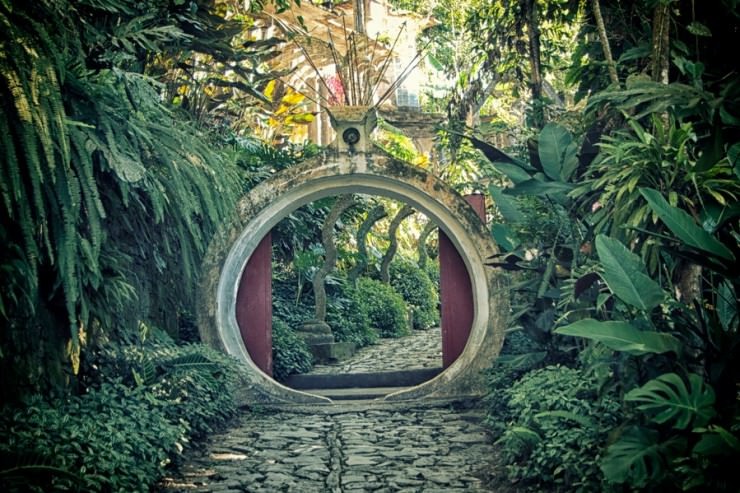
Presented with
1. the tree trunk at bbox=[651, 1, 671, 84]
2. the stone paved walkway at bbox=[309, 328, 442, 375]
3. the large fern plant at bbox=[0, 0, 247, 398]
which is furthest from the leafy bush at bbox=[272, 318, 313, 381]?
the tree trunk at bbox=[651, 1, 671, 84]

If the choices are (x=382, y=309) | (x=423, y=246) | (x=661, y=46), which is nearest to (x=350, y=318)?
(x=382, y=309)

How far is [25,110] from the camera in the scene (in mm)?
4090

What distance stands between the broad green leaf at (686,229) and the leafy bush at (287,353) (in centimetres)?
642

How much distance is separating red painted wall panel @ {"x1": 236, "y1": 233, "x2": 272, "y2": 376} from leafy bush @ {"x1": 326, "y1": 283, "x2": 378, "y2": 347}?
4053mm

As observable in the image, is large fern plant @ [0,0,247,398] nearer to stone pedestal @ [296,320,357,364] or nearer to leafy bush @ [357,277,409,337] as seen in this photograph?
stone pedestal @ [296,320,357,364]

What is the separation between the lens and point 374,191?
8.19 meters

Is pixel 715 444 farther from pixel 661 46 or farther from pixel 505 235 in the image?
pixel 505 235

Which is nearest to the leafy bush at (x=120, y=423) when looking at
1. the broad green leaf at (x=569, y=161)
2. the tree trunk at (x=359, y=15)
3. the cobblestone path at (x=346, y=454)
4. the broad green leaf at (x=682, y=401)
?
the cobblestone path at (x=346, y=454)

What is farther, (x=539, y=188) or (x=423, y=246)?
(x=423, y=246)

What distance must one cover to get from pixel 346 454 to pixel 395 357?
594 centimetres

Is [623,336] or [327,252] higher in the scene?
[327,252]

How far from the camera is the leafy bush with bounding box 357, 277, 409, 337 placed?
14.4 m

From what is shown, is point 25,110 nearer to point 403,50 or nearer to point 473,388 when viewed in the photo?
point 473,388

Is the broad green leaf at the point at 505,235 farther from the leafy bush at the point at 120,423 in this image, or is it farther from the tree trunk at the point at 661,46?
the leafy bush at the point at 120,423
